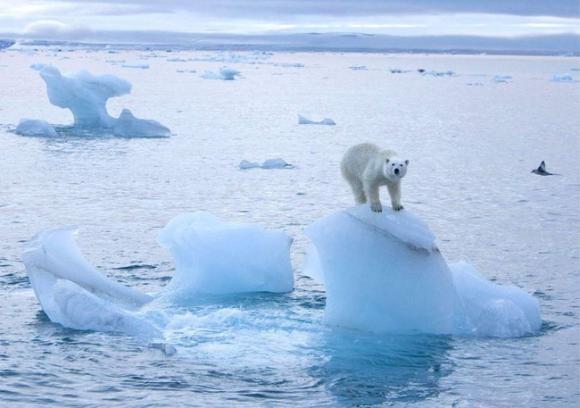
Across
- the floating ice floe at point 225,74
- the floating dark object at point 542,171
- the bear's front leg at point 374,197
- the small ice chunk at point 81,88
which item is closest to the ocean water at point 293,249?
the floating dark object at point 542,171

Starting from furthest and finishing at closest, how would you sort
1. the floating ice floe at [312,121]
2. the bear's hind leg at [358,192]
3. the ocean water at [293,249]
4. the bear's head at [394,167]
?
the floating ice floe at [312,121] → the bear's hind leg at [358,192] → the bear's head at [394,167] → the ocean water at [293,249]

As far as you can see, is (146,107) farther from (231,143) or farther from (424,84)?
(424,84)

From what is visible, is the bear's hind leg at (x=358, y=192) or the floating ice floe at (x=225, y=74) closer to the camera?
the bear's hind leg at (x=358, y=192)

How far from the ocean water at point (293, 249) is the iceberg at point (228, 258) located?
24cm

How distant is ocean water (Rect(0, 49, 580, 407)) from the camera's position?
753cm

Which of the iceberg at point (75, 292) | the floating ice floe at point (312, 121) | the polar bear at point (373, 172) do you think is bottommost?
the floating ice floe at point (312, 121)

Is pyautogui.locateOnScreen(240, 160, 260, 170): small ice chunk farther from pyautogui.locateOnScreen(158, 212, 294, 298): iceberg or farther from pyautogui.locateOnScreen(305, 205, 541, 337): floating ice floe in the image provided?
pyautogui.locateOnScreen(305, 205, 541, 337): floating ice floe

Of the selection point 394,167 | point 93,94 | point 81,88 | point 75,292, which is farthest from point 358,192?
point 93,94

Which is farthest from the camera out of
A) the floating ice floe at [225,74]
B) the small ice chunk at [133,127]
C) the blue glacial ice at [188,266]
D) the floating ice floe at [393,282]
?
the floating ice floe at [225,74]

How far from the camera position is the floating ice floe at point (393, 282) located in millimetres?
8445

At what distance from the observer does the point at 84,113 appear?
86.0ft

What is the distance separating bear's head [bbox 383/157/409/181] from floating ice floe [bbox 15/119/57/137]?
17629 millimetres

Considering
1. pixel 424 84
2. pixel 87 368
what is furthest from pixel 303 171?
pixel 424 84

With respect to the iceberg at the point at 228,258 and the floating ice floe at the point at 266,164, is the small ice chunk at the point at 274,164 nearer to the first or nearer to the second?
the floating ice floe at the point at 266,164
